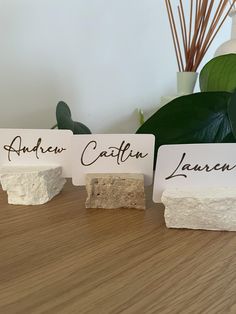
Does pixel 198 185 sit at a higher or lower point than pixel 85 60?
lower

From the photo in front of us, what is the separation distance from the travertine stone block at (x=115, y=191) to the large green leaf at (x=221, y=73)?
0.19m

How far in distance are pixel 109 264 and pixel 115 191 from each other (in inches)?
5.8

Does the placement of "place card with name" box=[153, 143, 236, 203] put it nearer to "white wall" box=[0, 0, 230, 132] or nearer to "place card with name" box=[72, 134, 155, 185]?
"place card with name" box=[72, 134, 155, 185]

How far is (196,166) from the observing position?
0.43 meters

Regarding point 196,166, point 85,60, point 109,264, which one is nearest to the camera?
point 109,264

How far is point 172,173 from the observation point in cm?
43

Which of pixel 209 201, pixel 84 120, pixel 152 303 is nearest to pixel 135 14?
pixel 84 120

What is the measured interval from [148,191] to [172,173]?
0.13 meters

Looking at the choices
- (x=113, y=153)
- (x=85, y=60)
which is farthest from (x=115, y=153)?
(x=85, y=60)

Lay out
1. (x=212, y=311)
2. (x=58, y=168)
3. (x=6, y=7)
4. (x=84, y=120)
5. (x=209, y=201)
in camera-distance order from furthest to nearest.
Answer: (x=84, y=120) < (x=6, y=7) < (x=58, y=168) < (x=209, y=201) < (x=212, y=311)

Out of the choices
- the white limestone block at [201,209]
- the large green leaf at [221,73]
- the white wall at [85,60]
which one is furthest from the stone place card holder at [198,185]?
the white wall at [85,60]

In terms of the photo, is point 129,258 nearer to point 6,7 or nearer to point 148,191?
point 148,191

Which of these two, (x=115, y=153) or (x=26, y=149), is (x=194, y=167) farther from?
(x=26, y=149)

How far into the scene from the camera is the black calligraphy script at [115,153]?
1.53 ft
